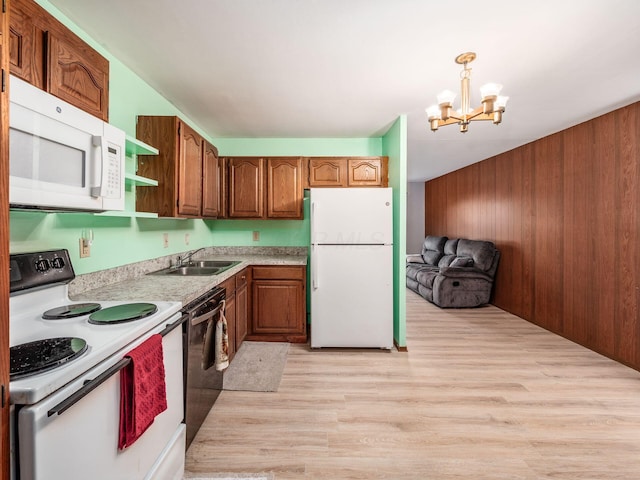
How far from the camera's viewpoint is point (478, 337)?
351 centimetres

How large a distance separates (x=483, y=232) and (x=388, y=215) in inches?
122

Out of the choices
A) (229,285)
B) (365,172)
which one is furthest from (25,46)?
(365,172)

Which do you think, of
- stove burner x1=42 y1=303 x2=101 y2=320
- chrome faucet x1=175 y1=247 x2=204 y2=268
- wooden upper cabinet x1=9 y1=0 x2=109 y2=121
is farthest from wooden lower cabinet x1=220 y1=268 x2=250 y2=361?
wooden upper cabinet x1=9 y1=0 x2=109 y2=121

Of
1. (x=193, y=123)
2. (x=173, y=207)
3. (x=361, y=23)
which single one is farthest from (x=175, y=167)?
(x=361, y=23)

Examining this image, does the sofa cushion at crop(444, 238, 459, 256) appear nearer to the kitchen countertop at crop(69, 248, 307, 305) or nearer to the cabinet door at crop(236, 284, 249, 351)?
the cabinet door at crop(236, 284, 249, 351)

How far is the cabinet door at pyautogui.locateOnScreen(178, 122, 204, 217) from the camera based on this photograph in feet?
7.61

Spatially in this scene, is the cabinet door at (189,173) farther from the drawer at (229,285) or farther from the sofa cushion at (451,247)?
the sofa cushion at (451,247)

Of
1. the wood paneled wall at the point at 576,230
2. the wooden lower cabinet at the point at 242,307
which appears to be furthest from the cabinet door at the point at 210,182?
the wood paneled wall at the point at 576,230

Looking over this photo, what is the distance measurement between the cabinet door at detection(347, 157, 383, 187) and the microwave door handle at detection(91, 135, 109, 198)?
2.60 m

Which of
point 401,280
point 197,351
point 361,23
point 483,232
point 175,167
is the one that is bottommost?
point 197,351

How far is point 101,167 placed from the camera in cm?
129

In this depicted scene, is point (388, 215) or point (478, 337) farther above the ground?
point (388, 215)

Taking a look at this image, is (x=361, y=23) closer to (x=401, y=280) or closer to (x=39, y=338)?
(x=39, y=338)

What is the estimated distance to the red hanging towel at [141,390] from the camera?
1071mm
